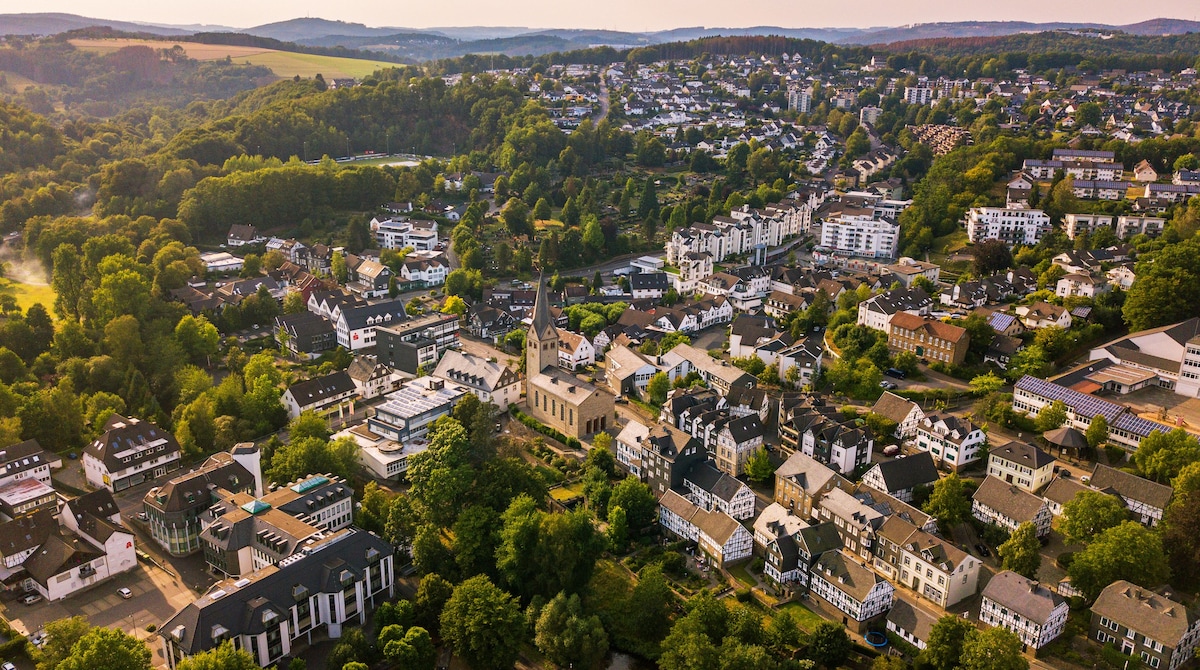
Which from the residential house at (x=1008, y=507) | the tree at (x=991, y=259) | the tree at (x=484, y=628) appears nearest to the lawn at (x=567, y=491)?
the tree at (x=484, y=628)

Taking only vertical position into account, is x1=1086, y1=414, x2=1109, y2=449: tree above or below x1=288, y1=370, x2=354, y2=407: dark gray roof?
above

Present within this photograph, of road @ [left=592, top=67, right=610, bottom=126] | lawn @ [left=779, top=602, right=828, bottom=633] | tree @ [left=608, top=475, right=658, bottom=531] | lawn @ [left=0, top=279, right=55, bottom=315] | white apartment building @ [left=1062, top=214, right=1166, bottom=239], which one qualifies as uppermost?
road @ [left=592, top=67, right=610, bottom=126]

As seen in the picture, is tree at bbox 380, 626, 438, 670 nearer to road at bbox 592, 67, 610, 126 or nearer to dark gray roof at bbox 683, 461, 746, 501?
dark gray roof at bbox 683, 461, 746, 501

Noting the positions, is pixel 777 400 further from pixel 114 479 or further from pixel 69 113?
pixel 69 113

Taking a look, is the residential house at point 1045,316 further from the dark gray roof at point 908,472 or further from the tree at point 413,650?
the tree at point 413,650

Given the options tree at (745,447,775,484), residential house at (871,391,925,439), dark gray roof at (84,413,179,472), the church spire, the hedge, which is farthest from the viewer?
the church spire

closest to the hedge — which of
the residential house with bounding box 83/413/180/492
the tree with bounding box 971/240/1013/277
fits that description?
the residential house with bounding box 83/413/180/492

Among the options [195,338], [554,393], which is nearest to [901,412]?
[554,393]

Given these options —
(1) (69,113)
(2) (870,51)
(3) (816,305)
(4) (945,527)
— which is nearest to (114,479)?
(4) (945,527)

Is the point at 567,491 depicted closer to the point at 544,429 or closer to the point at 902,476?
the point at 544,429
